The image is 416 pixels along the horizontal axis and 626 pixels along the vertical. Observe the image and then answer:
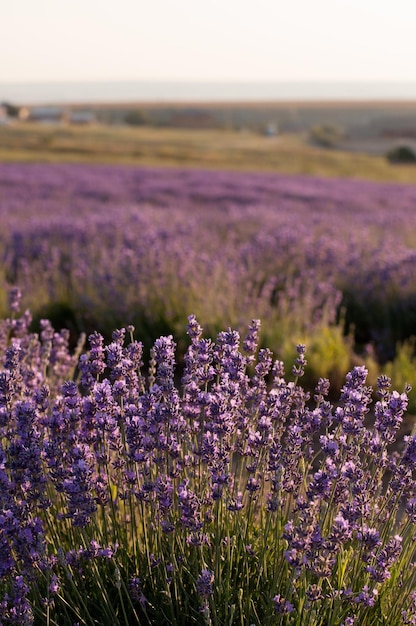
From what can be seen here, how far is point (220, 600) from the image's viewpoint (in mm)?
2104

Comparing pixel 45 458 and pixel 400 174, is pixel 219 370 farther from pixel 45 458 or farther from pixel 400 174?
pixel 400 174

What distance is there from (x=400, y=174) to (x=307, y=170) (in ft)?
14.2

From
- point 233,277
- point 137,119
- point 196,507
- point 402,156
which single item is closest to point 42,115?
point 137,119

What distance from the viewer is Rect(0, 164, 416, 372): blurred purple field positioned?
611cm

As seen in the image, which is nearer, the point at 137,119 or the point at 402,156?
the point at 402,156

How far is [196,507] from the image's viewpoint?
199cm

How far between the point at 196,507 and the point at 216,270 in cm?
456

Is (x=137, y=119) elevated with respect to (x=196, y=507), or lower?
elevated

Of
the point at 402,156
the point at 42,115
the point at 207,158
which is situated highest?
the point at 402,156

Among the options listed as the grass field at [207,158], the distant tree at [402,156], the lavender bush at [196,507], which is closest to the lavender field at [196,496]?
the lavender bush at [196,507]

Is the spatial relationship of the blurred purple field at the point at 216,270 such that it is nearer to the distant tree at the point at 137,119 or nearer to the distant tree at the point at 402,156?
the distant tree at the point at 402,156

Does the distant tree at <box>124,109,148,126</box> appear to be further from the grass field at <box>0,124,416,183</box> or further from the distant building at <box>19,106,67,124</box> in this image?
the grass field at <box>0,124,416,183</box>

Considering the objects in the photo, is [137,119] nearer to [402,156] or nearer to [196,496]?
[402,156]

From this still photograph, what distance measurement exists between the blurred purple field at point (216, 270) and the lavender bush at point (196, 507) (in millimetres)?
3179
